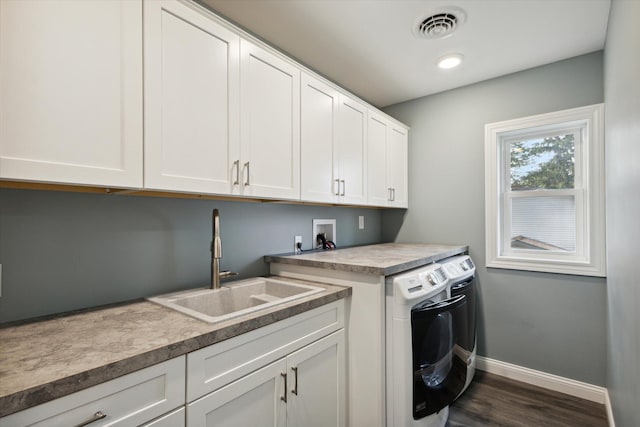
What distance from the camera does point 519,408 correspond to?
2.04 metres

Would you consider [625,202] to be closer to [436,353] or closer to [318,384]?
[436,353]

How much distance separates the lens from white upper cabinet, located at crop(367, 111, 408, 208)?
2521mm

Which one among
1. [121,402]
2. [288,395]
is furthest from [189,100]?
[288,395]

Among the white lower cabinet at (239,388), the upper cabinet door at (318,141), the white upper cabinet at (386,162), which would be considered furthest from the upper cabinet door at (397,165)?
the white lower cabinet at (239,388)

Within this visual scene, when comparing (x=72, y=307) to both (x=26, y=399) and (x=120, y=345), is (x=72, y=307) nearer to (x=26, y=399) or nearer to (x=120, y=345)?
(x=120, y=345)

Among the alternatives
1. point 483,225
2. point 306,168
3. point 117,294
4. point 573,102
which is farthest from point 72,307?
point 573,102

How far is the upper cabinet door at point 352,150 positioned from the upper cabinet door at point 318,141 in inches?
2.8

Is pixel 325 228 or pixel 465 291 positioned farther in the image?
pixel 325 228

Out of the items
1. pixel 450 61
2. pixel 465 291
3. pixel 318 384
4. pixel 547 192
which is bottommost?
pixel 318 384

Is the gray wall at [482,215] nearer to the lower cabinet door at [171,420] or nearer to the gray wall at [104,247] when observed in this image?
the gray wall at [104,247]

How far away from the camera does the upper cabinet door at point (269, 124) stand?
1.52 m

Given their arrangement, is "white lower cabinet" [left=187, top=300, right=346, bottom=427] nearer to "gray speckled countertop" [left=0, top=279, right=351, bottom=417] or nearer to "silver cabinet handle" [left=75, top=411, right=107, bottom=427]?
"gray speckled countertop" [left=0, top=279, right=351, bottom=417]

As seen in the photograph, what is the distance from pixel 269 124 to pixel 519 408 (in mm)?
2440

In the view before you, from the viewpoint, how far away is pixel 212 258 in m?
1.56
